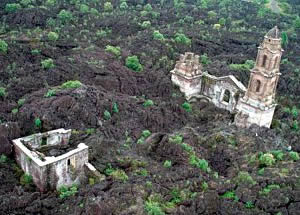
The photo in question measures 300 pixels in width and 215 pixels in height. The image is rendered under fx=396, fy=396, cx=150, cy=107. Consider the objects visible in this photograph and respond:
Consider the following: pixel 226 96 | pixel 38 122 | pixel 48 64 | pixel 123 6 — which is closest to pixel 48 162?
pixel 38 122

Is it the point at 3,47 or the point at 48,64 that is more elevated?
the point at 3,47

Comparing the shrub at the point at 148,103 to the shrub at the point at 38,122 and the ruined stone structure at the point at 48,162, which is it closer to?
the shrub at the point at 38,122

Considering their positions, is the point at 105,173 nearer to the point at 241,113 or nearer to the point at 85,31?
the point at 241,113

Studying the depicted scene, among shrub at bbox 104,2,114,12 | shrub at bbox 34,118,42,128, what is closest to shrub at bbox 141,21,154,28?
shrub at bbox 104,2,114,12

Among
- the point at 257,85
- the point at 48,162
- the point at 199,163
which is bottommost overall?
the point at 199,163

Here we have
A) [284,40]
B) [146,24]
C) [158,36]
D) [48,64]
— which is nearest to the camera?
[48,64]

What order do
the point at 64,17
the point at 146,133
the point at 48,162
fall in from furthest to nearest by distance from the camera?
the point at 64,17, the point at 146,133, the point at 48,162

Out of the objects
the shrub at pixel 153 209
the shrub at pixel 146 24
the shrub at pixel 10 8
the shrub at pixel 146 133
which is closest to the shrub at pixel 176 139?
the shrub at pixel 146 133

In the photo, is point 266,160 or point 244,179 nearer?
point 244,179

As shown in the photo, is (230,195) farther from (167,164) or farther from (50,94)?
(50,94)
